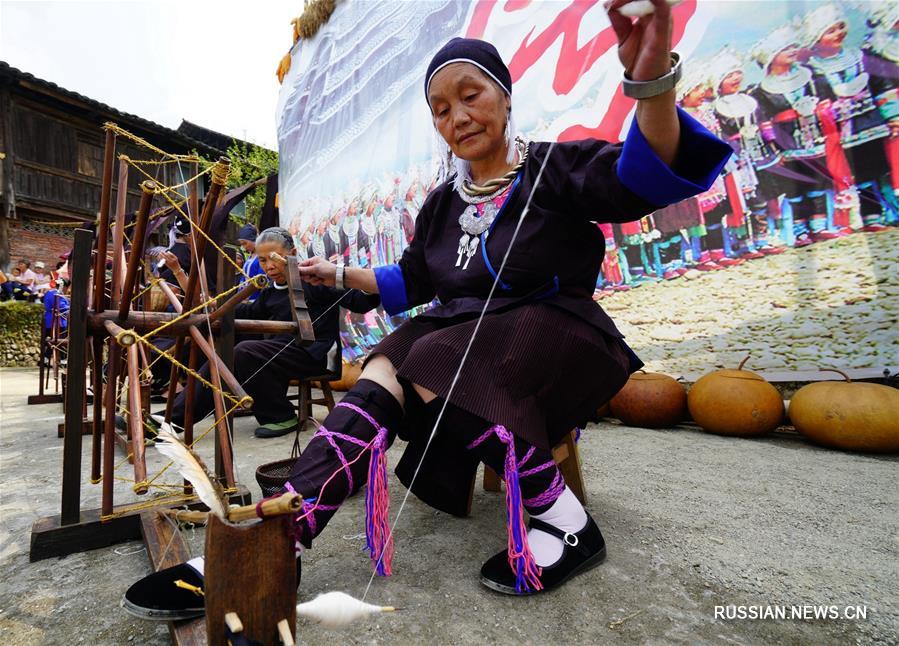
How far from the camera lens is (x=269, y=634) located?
0.79 m

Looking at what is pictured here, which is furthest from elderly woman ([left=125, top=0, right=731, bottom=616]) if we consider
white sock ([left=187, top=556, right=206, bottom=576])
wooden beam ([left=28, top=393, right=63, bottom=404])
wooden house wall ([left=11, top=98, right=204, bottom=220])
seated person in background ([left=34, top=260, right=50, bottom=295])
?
seated person in background ([left=34, top=260, right=50, bottom=295])

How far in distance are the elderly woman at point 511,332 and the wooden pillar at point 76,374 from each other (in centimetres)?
91

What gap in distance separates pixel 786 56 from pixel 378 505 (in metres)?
3.75

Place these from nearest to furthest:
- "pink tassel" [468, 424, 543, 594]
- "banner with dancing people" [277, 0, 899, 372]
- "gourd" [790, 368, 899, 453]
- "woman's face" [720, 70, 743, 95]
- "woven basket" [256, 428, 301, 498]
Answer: "pink tassel" [468, 424, 543, 594], "woven basket" [256, 428, 301, 498], "gourd" [790, 368, 899, 453], "banner with dancing people" [277, 0, 899, 372], "woman's face" [720, 70, 743, 95]

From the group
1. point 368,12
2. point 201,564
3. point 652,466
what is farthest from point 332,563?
point 368,12

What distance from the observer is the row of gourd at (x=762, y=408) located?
265 centimetres

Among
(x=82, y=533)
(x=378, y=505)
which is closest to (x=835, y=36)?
(x=378, y=505)

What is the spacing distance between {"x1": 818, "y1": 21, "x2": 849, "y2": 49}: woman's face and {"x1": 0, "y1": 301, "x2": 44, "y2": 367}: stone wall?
13659 millimetres

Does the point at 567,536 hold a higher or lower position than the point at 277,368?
lower

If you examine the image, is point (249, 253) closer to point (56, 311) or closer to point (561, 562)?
point (56, 311)

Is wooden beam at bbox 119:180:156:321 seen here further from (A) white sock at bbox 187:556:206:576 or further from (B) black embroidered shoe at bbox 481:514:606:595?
(B) black embroidered shoe at bbox 481:514:606:595

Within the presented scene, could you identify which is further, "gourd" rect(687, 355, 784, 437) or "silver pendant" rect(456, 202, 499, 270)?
"gourd" rect(687, 355, 784, 437)

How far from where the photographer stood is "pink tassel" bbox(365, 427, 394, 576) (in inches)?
48.5

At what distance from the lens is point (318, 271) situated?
1.69 m
